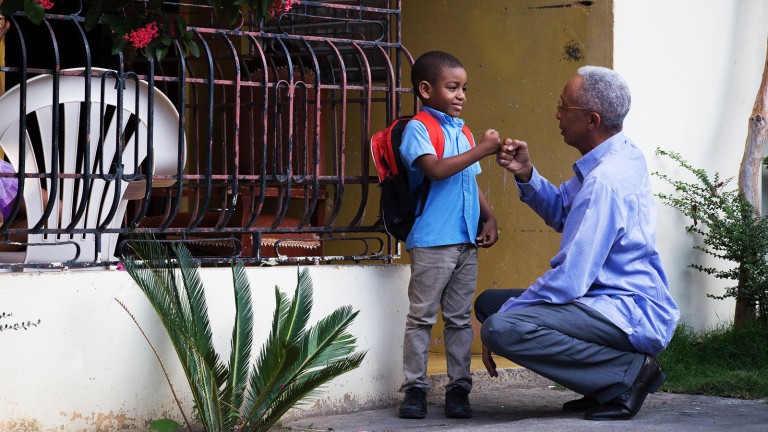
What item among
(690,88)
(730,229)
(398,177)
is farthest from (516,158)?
(690,88)

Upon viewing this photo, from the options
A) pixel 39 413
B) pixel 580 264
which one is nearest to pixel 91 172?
pixel 39 413

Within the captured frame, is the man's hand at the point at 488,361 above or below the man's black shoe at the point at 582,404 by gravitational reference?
above

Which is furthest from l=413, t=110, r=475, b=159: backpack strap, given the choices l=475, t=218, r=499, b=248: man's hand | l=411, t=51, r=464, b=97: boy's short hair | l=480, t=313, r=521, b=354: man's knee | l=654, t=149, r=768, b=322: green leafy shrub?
l=654, t=149, r=768, b=322: green leafy shrub

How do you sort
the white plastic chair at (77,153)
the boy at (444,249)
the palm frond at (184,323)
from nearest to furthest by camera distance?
the palm frond at (184,323) < the white plastic chair at (77,153) < the boy at (444,249)

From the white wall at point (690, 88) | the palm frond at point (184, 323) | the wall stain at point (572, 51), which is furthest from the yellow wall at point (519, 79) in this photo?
the palm frond at point (184, 323)

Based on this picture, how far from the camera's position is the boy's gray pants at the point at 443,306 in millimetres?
4910

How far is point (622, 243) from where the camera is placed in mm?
4613

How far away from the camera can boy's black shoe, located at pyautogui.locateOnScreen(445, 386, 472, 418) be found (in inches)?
195

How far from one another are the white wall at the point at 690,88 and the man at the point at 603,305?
1.92m

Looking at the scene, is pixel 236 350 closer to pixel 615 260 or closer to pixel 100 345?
pixel 100 345

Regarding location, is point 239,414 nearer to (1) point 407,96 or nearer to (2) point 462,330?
(2) point 462,330

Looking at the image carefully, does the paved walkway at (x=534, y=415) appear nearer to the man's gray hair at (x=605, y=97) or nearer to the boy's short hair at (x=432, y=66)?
the man's gray hair at (x=605, y=97)

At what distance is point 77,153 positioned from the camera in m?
4.66

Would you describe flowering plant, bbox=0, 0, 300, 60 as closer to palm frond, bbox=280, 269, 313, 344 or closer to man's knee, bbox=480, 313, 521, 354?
palm frond, bbox=280, 269, 313, 344
